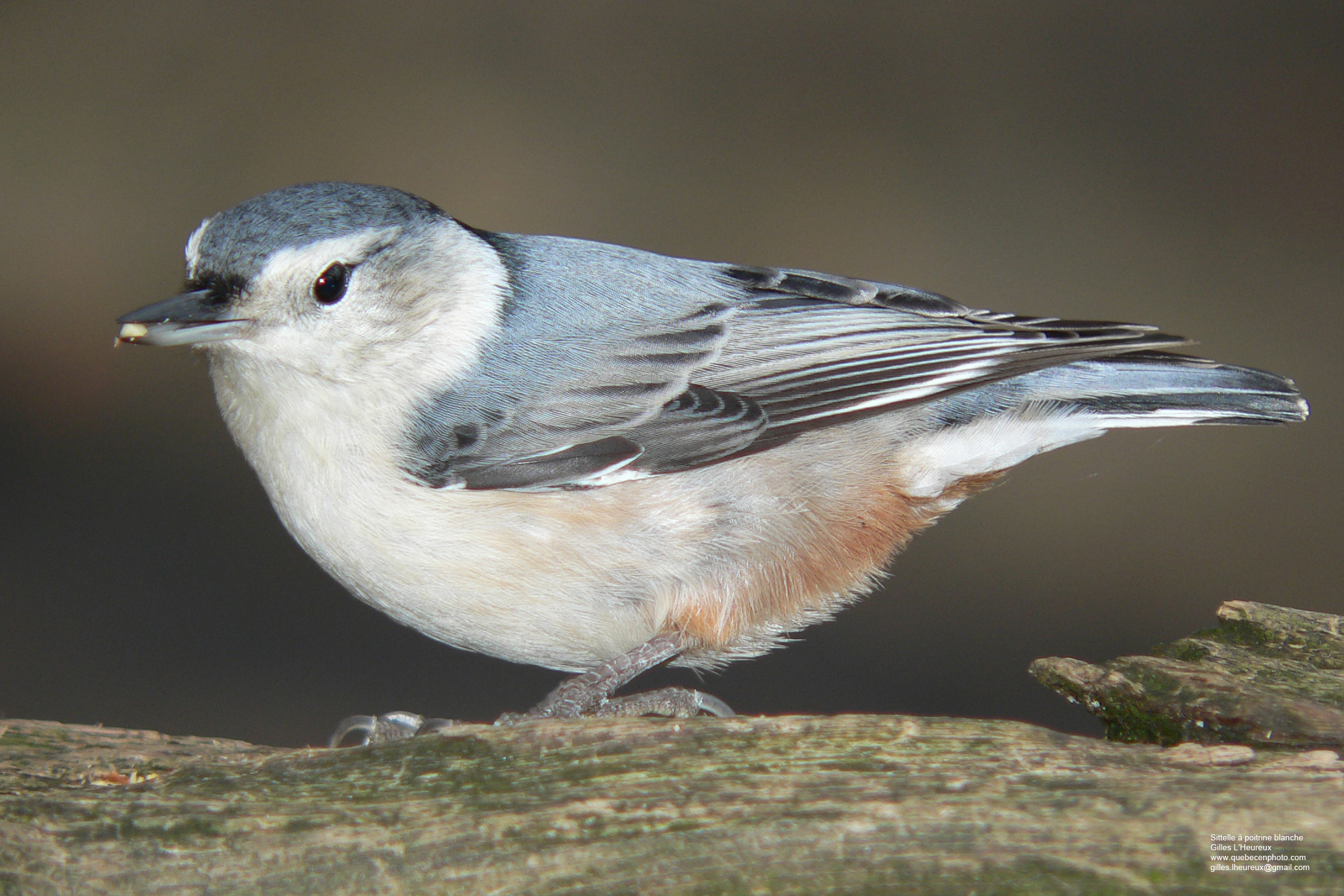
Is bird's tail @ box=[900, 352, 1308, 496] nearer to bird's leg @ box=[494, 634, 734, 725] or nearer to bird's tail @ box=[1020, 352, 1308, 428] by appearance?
bird's tail @ box=[1020, 352, 1308, 428]

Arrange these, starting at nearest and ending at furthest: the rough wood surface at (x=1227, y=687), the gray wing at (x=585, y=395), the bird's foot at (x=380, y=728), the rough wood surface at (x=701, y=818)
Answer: the rough wood surface at (x=701, y=818)
the rough wood surface at (x=1227, y=687)
the gray wing at (x=585, y=395)
the bird's foot at (x=380, y=728)

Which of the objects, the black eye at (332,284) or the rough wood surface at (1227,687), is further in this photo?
the black eye at (332,284)

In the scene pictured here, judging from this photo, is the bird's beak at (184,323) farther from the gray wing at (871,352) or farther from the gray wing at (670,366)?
the gray wing at (871,352)

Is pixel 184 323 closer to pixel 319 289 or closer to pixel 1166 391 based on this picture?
pixel 319 289

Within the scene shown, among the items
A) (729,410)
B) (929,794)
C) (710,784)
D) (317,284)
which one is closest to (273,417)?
(317,284)

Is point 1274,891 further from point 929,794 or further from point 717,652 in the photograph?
point 717,652

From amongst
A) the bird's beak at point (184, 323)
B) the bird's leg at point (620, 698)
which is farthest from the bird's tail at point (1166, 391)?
the bird's beak at point (184, 323)
